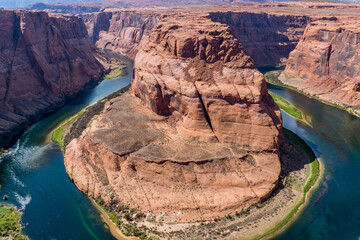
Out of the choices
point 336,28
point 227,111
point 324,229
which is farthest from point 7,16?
point 336,28

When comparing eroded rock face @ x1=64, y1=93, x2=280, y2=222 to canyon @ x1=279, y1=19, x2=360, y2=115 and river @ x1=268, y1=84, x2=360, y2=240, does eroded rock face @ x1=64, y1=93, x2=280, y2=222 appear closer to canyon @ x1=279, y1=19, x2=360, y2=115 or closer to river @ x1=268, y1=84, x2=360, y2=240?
river @ x1=268, y1=84, x2=360, y2=240

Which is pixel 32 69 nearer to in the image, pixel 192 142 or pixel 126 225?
pixel 192 142

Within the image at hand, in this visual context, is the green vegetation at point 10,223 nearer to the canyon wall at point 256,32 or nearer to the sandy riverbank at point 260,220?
the sandy riverbank at point 260,220

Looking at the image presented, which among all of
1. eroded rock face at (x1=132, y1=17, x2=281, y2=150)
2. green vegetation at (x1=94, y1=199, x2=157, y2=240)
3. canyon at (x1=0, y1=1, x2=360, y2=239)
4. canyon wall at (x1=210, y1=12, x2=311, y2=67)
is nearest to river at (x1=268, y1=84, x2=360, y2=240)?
canyon at (x1=0, y1=1, x2=360, y2=239)

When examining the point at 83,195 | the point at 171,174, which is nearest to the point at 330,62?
the point at 171,174

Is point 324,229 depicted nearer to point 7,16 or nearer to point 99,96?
point 99,96

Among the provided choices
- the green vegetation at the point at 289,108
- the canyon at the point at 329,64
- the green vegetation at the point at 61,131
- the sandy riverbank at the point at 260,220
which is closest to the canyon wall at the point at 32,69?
the green vegetation at the point at 61,131

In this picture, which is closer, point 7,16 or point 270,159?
point 270,159
